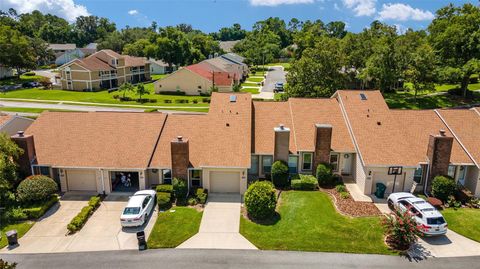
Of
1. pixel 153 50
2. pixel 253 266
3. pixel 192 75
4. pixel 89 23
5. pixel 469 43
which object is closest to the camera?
pixel 253 266

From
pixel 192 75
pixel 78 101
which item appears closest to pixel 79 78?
pixel 78 101

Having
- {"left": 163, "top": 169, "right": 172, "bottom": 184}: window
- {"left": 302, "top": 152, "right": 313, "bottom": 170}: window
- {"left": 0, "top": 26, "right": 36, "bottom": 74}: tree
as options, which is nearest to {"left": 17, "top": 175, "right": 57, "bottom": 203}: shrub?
{"left": 163, "top": 169, "right": 172, "bottom": 184}: window

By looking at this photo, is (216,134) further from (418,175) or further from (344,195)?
(418,175)

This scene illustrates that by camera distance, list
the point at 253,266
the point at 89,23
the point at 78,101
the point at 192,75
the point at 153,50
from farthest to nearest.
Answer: the point at 89,23 < the point at 153,50 < the point at 192,75 < the point at 78,101 < the point at 253,266

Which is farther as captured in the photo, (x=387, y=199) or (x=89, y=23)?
(x=89, y=23)

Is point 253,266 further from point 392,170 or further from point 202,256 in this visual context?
point 392,170

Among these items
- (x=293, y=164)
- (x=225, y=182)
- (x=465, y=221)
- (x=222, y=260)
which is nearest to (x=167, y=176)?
(x=225, y=182)

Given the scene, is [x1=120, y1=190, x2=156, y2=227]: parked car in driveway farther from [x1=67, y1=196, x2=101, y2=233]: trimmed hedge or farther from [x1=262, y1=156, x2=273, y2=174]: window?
[x1=262, y1=156, x2=273, y2=174]: window

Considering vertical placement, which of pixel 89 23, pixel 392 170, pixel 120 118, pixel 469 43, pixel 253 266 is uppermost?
pixel 89 23
